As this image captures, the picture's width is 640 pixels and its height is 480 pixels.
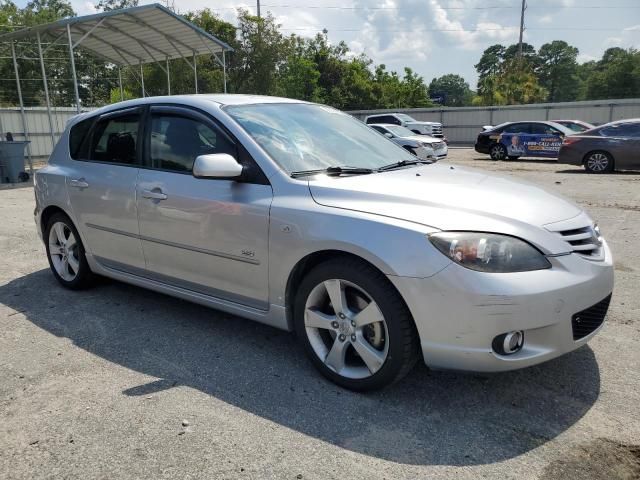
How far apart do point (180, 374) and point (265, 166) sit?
1.40 m

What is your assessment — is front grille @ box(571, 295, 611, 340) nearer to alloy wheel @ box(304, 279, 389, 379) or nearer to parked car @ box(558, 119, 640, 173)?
alloy wheel @ box(304, 279, 389, 379)

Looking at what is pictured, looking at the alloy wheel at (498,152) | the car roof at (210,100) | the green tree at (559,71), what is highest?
the green tree at (559,71)

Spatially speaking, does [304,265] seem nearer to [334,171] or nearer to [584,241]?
[334,171]

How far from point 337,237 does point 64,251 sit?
10.5 ft

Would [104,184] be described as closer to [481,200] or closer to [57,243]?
[57,243]

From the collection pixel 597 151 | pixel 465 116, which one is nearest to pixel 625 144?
pixel 597 151

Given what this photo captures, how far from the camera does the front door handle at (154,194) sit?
3800 mm

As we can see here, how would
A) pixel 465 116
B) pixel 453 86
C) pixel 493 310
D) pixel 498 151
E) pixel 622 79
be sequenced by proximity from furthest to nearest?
pixel 453 86, pixel 622 79, pixel 465 116, pixel 498 151, pixel 493 310

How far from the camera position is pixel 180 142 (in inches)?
153

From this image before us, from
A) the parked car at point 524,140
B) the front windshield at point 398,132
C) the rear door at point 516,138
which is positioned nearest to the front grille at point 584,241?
the front windshield at point 398,132

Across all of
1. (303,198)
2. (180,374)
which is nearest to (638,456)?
(303,198)

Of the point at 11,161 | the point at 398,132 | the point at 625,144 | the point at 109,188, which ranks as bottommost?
the point at 11,161

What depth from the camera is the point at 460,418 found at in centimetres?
279

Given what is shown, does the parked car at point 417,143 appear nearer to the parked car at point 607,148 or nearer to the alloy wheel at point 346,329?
the parked car at point 607,148
